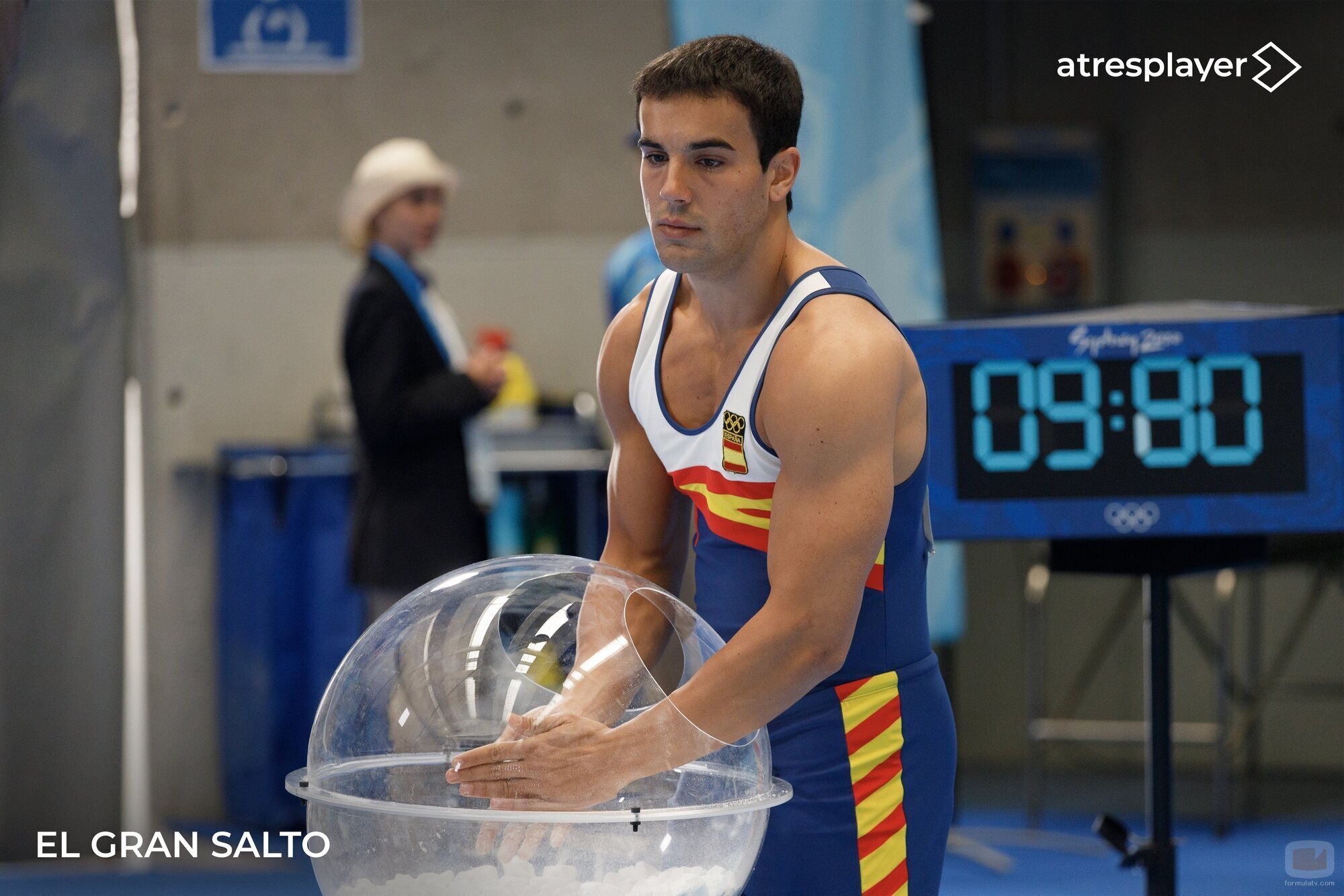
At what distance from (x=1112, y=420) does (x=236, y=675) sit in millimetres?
3217

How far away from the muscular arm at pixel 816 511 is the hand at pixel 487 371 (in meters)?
2.43

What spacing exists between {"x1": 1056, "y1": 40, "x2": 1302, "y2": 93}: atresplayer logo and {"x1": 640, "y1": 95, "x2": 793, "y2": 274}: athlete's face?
4.07 meters

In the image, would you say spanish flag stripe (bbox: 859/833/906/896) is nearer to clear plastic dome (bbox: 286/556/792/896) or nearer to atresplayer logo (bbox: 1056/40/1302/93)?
clear plastic dome (bbox: 286/556/792/896)

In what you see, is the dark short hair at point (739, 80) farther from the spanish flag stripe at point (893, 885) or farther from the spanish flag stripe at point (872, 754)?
the spanish flag stripe at point (893, 885)

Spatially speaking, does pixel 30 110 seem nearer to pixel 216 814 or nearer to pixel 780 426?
pixel 216 814

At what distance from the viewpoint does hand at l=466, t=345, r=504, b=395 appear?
405cm

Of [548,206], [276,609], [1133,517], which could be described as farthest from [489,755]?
[548,206]

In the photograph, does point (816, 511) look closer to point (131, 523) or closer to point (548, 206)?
point (131, 523)

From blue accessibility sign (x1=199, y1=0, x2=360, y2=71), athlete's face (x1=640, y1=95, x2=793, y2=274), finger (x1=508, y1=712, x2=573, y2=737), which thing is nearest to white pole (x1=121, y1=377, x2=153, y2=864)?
blue accessibility sign (x1=199, y1=0, x2=360, y2=71)

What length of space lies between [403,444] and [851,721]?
2.44m

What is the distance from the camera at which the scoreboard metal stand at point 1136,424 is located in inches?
102

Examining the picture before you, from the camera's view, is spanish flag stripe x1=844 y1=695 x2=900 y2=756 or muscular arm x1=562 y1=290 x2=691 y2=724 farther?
muscular arm x1=562 y1=290 x2=691 y2=724

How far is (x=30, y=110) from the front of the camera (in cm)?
439

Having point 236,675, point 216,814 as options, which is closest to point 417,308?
point 236,675
